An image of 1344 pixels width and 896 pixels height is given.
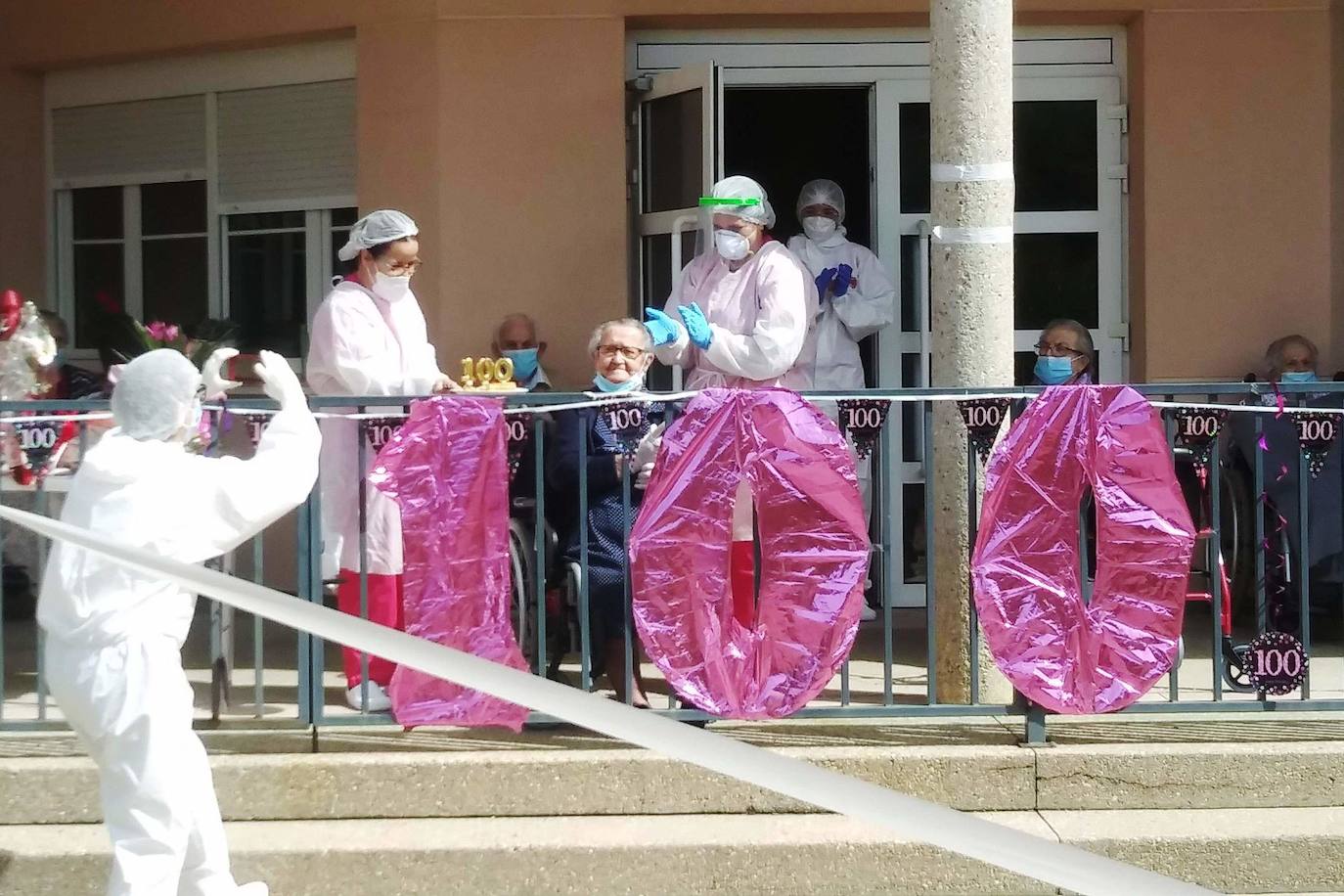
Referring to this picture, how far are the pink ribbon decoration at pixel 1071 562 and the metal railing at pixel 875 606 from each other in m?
0.11

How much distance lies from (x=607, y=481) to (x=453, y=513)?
1.81 ft

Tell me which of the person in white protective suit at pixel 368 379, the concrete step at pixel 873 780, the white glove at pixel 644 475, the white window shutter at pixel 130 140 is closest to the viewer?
the concrete step at pixel 873 780

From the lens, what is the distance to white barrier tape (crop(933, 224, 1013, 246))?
5.54m

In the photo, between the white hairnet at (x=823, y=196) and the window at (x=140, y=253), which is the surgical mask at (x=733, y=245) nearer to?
the white hairnet at (x=823, y=196)

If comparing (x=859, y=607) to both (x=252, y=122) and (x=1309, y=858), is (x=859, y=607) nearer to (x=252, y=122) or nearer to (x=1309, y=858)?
(x=1309, y=858)

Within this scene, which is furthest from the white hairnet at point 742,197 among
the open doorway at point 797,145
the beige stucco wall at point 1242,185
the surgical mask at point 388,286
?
the open doorway at point 797,145

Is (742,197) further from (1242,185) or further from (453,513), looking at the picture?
(1242,185)

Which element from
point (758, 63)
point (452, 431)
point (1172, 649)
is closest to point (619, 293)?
point (758, 63)

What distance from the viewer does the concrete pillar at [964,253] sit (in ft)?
18.0

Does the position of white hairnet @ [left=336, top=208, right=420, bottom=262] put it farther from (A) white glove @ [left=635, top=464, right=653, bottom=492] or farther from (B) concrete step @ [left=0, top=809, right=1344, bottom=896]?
(B) concrete step @ [left=0, top=809, right=1344, bottom=896]

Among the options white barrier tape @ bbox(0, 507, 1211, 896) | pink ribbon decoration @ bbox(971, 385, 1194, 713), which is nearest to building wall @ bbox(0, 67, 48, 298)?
pink ribbon decoration @ bbox(971, 385, 1194, 713)

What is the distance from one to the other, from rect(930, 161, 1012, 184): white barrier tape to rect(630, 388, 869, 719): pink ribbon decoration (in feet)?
2.91

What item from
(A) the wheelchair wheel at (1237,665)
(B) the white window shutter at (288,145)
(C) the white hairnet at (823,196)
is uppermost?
(B) the white window shutter at (288,145)

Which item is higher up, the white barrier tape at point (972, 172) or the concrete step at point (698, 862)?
the white barrier tape at point (972, 172)
